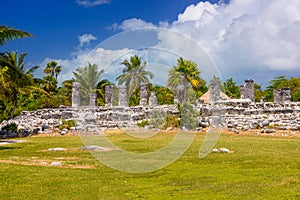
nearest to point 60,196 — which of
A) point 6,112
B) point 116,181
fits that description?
point 116,181

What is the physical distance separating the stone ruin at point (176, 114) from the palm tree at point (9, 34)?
12.2 m

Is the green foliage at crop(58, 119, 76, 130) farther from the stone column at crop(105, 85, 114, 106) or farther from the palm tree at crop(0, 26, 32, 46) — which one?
the palm tree at crop(0, 26, 32, 46)

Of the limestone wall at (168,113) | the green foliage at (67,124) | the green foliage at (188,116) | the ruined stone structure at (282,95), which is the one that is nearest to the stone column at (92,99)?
the limestone wall at (168,113)

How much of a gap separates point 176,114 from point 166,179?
22.3m

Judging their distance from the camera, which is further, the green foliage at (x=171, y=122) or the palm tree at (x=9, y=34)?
the green foliage at (x=171, y=122)

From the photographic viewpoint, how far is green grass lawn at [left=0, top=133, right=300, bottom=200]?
29.4 feet

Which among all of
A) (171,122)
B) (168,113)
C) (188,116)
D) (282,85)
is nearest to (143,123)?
(171,122)

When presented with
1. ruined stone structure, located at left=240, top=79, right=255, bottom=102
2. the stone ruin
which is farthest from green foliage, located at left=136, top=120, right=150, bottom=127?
ruined stone structure, located at left=240, top=79, right=255, bottom=102

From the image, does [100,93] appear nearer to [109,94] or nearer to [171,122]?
[109,94]

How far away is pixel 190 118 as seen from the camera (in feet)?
100

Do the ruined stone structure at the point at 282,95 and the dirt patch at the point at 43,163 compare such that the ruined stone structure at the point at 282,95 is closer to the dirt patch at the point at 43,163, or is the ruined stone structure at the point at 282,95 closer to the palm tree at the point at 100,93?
the palm tree at the point at 100,93

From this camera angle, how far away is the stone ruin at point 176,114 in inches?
1143

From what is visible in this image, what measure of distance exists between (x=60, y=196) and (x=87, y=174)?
2624 millimetres

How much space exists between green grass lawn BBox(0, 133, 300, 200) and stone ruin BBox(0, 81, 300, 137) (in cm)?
1376
